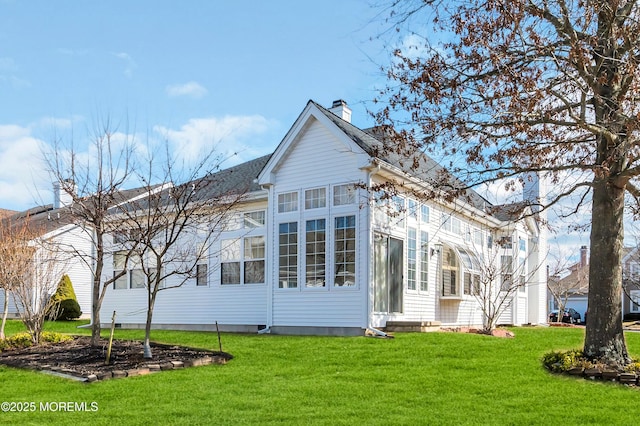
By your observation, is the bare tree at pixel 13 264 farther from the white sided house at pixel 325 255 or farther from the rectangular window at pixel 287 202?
the rectangular window at pixel 287 202

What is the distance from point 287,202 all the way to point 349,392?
890 centimetres

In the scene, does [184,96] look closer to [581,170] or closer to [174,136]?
[174,136]

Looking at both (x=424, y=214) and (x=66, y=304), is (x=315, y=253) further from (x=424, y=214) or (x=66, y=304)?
(x=66, y=304)

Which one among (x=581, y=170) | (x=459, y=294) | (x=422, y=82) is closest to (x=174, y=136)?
(x=422, y=82)

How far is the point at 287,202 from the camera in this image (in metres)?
16.6

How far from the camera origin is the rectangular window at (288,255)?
16.2m

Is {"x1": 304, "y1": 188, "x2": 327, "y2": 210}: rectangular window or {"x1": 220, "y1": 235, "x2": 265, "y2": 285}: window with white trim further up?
{"x1": 304, "y1": 188, "x2": 327, "y2": 210}: rectangular window

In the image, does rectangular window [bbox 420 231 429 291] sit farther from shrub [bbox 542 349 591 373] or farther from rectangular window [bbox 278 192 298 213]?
shrub [bbox 542 349 591 373]

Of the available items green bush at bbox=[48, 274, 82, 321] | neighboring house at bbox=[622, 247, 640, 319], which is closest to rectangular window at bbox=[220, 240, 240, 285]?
green bush at bbox=[48, 274, 82, 321]

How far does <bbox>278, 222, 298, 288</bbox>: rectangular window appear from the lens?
16.2m

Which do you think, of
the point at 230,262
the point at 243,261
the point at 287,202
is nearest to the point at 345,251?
the point at 287,202

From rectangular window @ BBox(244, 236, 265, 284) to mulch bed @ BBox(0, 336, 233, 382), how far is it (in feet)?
17.3

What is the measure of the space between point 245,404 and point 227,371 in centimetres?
234

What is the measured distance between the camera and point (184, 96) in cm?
1213
